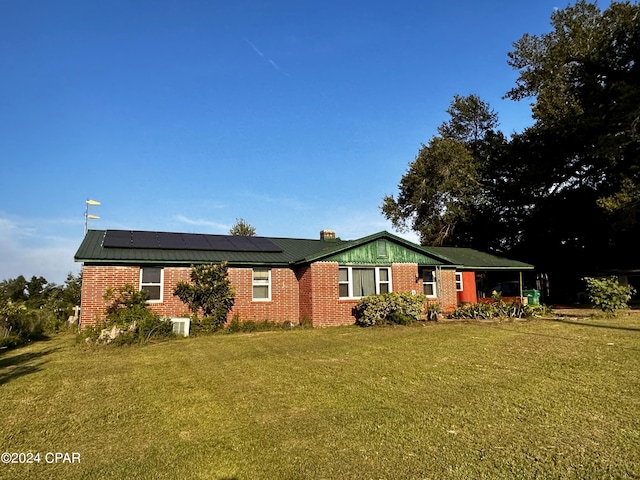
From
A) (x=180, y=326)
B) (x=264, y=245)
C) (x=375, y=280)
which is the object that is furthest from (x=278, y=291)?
(x=180, y=326)

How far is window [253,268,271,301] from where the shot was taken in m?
18.0

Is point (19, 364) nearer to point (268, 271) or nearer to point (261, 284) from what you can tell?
point (261, 284)

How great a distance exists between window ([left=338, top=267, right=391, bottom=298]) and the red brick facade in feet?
1.08

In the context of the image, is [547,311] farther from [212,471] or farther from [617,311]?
[212,471]

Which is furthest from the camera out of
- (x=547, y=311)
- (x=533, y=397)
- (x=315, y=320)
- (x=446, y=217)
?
(x=446, y=217)

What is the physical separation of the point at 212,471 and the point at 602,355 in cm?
926

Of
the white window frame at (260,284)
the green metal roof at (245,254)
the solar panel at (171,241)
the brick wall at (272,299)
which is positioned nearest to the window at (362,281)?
the green metal roof at (245,254)

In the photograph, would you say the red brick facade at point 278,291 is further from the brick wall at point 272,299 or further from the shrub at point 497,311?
the shrub at point 497,311

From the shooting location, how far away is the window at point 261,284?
59.0ft

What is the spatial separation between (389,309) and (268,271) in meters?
5.41

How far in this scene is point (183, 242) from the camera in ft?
60.7

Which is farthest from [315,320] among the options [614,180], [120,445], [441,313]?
[614,180]

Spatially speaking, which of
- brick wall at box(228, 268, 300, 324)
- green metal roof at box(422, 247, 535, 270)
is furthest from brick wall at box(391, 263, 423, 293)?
brick wall at box(228, 268, 300, 324)

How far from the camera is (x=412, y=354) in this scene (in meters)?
10.4
